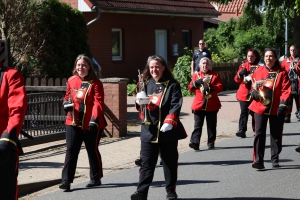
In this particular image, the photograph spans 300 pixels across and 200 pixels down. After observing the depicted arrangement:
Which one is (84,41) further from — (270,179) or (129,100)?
(270,179)

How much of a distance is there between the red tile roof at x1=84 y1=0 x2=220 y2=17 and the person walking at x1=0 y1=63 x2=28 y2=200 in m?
18.1

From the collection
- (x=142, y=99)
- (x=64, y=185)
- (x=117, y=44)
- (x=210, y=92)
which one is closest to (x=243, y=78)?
(x=210, y=92)

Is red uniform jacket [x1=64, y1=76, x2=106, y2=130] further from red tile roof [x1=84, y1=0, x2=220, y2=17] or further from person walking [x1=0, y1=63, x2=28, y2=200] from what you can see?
red tile roof [x1=84, y1=0, x2=220, y2=17]

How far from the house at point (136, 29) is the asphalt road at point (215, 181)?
13173 millimetres

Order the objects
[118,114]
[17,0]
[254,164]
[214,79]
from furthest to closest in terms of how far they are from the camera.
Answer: [17,0]
[118,114]
[214,79]
[254,164]

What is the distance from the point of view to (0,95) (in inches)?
223

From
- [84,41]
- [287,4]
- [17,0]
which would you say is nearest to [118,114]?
[17,0]

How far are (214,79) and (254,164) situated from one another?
7.24 ft

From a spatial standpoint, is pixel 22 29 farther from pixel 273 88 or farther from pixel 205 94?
pixel 273 88

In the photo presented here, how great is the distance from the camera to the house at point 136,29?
82.2 ft

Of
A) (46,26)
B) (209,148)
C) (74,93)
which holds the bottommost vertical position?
(209,148)

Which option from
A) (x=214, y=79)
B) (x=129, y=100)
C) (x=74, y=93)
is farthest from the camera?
(x=129, y=100)

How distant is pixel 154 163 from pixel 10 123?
2.64 meters

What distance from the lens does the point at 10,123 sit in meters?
5.48
